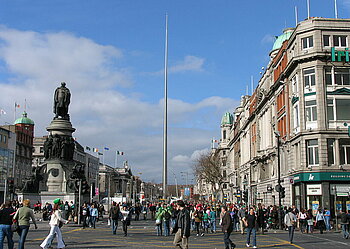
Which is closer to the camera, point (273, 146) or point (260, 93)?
point (273, 146)

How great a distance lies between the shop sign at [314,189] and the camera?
39969 mm

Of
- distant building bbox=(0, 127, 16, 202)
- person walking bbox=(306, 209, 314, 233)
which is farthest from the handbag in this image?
distant building bbox=(0, 127, 16, 202)

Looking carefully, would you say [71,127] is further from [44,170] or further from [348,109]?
[348,109]

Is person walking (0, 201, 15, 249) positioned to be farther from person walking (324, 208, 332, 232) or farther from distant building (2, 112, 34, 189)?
distant building (2, 112, 34, 189)

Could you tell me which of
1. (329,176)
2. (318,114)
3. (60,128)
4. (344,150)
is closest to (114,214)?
(60,128)

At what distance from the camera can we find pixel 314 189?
40.3 meters

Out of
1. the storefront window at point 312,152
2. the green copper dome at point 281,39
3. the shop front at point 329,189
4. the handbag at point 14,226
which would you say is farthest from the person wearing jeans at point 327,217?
the green copper dome at point 281,39

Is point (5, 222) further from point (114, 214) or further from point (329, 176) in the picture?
point (329, 176)

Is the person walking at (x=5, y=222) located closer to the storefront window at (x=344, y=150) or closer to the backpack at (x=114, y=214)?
the backpack at (x=114, y=214)

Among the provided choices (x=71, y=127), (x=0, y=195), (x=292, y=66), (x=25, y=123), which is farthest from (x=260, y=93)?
(x=25, y=123)

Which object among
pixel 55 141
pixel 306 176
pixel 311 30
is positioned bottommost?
pixel 306 176

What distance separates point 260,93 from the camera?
64.7 meters

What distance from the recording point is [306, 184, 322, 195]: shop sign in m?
40.0

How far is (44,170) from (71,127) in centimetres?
453
